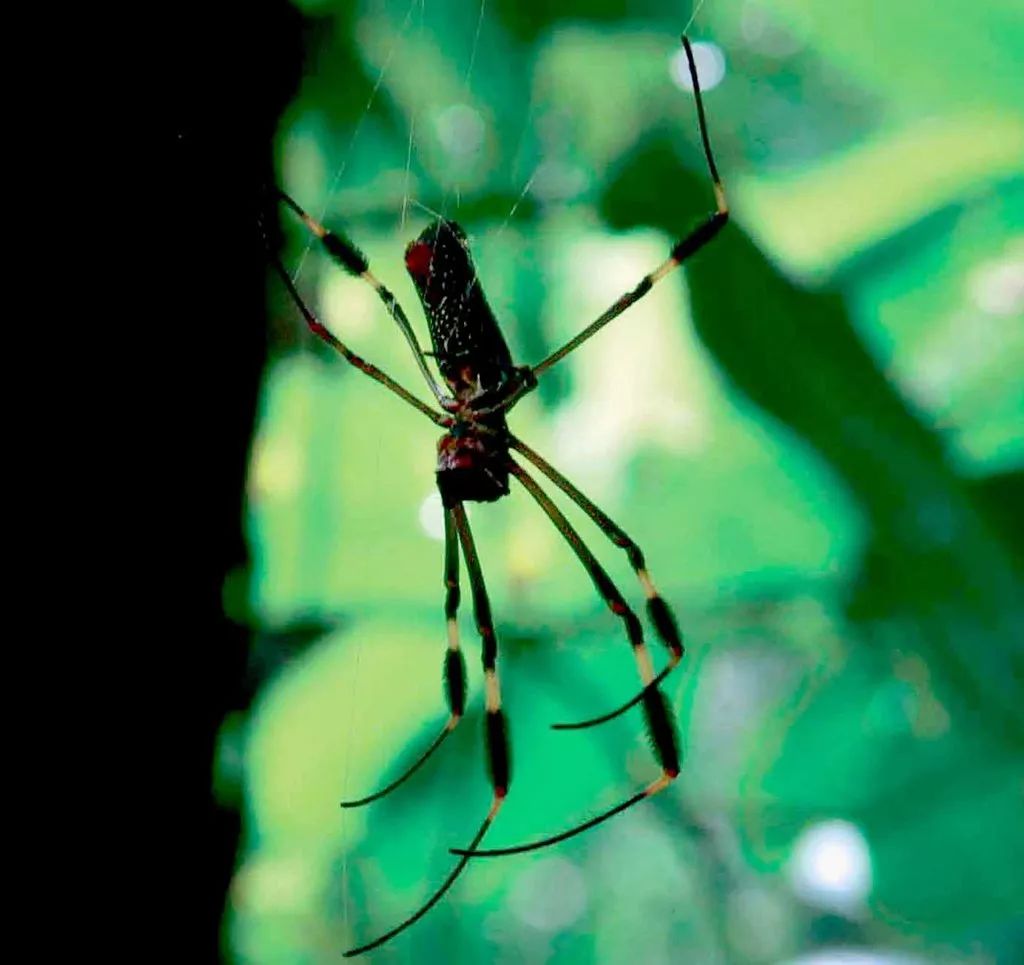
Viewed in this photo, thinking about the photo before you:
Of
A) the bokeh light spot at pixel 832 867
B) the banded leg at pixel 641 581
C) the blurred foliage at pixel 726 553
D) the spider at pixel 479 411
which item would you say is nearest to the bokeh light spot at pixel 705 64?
the blurred foliage at pixel 726 553

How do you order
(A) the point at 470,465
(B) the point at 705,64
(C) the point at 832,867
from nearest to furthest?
(A) the point at 470,465
(C) the point at 832,867
(B) the point at 705,64

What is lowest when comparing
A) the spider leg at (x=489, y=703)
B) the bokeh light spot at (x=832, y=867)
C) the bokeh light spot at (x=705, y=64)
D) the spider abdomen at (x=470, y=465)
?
the bokeh light spot at (x=832, y=867)

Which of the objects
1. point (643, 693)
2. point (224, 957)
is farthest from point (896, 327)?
point (224, 957)

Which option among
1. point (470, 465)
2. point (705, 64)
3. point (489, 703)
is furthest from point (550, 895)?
point (705, 64)

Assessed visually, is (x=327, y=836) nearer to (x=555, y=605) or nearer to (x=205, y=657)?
(x=205, y=657)

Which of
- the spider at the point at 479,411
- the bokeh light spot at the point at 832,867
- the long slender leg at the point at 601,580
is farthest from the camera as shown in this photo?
the bokeh light spot at the point at 832,867

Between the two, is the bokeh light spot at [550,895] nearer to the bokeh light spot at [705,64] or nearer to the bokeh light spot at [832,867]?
the bokeh light spot at [832,867]

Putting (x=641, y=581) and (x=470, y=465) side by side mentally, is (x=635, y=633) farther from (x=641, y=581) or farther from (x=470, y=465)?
(x=470, y=465)

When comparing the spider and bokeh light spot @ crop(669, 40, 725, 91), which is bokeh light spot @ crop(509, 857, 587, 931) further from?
bokeh light spot @ crop(669, 40, 725, 91)
